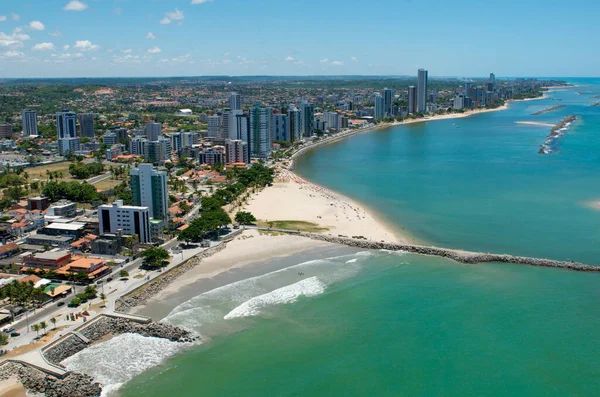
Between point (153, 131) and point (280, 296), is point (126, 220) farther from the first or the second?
point (153, 131)

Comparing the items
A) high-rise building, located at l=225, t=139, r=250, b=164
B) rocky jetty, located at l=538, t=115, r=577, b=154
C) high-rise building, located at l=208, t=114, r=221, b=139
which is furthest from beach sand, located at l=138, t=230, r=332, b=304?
rocky jetty, located at l=538, t=115, r=577, b=154

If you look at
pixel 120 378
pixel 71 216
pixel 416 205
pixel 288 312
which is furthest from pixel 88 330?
pixel 416 205

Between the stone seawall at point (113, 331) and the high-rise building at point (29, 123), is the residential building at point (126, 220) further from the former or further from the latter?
the high-rise building at point (29, 123)

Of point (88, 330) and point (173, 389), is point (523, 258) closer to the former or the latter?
point (173, 389)

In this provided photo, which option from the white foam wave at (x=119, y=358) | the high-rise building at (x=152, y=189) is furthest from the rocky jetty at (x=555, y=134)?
the white foam wave at (x=119, y=358)

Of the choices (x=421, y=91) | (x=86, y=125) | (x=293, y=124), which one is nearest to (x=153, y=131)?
(x=86, y=125)

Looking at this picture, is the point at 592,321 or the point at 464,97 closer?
the point at 592,321
